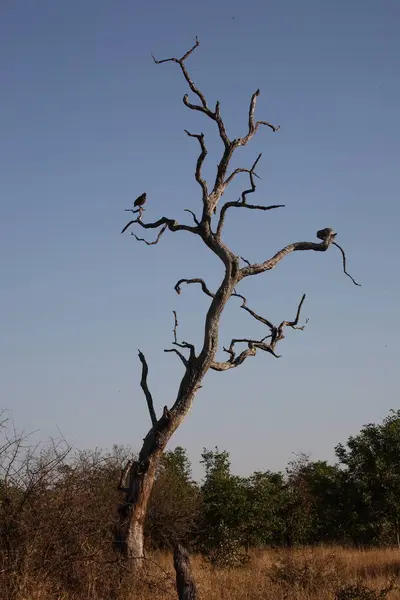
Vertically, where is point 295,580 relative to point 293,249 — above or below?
below

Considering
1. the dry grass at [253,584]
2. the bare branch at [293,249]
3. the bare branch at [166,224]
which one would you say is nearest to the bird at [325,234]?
the bare branch at [293,249]

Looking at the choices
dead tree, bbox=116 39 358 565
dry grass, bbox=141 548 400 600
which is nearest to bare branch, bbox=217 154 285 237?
dead tree, bbox=116 39 358 565

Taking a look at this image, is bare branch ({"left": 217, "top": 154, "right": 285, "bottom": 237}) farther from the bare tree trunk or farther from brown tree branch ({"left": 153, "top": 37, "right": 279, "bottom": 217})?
the bare tree trunk

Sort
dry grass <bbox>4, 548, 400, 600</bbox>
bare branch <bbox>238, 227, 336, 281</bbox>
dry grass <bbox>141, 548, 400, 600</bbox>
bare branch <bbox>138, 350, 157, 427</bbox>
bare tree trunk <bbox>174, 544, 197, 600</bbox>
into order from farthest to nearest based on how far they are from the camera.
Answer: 1. bare branch <bbox>238, 227, 336, 281</bbox>
2. bare branch <bbox>138, 350, 157, 427</bbox>
3. dry grass <bbox>141, 548, 400, 600</bbox>
4. dry grass <bbox>4, 548, 400, 600</bbox>
5. bare tree trunk <bbox>174, 544, 197, 600</bbox>

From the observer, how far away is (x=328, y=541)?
1213 inches

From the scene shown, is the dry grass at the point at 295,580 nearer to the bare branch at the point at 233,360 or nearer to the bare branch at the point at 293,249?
the bare branch at the point at 233,360

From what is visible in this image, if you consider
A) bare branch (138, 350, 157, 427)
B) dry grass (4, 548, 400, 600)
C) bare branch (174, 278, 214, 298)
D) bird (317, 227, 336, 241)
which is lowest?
dry grass (4, 548, 400, 600)

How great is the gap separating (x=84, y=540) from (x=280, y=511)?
23.3m

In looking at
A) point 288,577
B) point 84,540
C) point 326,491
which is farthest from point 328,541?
point 84,540

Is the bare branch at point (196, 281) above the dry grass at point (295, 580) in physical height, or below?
above

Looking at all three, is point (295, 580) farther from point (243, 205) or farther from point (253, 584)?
point (243, 205)

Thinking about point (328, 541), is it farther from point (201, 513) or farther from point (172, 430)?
point (172, 430)

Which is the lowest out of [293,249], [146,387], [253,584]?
[253,584]

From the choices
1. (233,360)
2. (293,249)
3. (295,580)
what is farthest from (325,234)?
(295,580)
